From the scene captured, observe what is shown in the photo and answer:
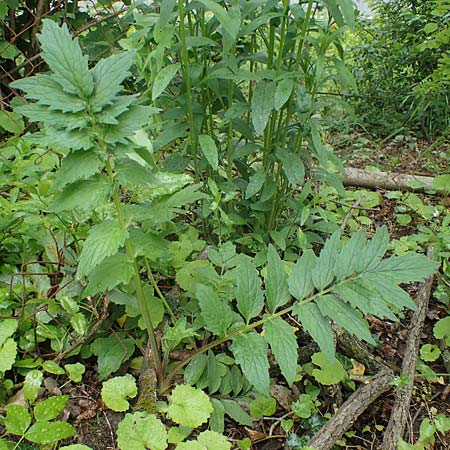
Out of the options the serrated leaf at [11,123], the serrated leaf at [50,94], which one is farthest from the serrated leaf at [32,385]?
the serrated leaf at [11,123]

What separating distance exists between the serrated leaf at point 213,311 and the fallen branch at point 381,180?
6.02 feet

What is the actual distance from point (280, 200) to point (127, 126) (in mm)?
1080

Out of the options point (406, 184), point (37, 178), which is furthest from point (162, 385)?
point (406, 184)

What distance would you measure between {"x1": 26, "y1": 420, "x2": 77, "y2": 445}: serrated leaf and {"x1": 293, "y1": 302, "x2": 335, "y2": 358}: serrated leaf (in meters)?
0.60

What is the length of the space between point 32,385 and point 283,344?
2.18 feet

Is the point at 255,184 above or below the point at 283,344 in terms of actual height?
above

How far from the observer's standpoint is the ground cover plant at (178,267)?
100 centimetres

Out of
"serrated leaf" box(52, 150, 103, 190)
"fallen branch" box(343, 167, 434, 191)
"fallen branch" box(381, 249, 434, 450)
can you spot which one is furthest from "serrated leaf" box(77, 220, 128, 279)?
"fallen branch" box(343, 167, 434, 191)

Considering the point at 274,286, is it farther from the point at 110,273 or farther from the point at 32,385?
the point at 32,385

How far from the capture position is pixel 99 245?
1.00 metres

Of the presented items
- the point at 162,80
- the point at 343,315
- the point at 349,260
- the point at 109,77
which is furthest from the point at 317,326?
the point at 162,80

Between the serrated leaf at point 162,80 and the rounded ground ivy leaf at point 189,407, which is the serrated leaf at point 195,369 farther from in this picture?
the serrated leaf at point 162,80

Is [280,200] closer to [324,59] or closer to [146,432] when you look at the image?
[324,59]

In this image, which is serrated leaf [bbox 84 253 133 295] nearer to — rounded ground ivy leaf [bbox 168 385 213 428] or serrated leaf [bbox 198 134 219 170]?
rounded ground ivy leaf [bbox 168 385 213 428]
